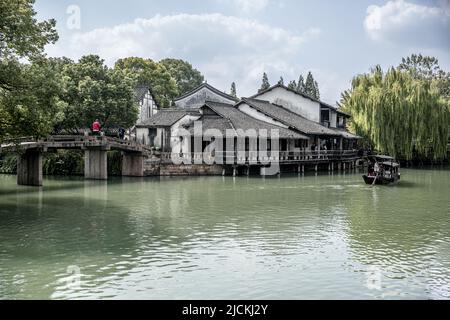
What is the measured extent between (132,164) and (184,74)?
195 ft

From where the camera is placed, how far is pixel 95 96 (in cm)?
4231

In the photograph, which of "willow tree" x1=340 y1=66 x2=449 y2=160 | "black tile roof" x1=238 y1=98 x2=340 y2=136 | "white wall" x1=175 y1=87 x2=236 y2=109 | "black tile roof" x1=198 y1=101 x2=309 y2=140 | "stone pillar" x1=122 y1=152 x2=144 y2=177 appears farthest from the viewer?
"white wall" x1=175 y1=87 x2=236 y2=109

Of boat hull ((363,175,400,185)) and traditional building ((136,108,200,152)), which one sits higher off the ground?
traditional building ((136,108,200,152))

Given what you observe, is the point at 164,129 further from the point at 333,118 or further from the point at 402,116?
the point at 402,116

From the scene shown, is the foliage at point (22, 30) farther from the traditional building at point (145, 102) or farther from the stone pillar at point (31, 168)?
the traditional building at point (145, 102)

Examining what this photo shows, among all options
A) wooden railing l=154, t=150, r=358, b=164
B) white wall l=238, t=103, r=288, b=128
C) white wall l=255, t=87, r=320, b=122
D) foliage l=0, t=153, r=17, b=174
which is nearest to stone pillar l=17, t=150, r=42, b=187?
wooden railing l=154, t=150, r=358, b=164

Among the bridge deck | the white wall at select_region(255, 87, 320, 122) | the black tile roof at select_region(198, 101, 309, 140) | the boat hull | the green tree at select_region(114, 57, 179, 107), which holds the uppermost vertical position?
the green tree at select_region(114, 57, 179, 107)

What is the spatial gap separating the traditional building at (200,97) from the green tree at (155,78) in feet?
27.0

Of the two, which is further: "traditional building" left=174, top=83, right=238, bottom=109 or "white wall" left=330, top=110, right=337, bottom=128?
"traditional building" left=174, top=83, right=238, bottom=109

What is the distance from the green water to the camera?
468 inches

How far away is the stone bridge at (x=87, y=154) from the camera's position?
111ft
